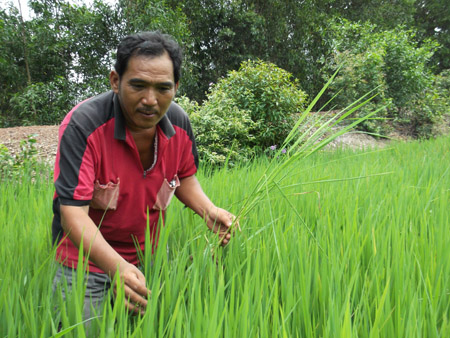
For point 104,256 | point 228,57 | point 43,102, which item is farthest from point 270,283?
point 228,57

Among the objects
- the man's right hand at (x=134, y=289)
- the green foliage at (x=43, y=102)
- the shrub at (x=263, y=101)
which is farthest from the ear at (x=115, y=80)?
the green foliage at (x=43, y=102)

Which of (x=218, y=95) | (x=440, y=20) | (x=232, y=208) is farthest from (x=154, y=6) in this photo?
(x=440, y=20)

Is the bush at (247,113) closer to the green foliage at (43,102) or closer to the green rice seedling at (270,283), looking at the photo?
the green rice seedling at (270,283)

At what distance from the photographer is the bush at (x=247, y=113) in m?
4.10

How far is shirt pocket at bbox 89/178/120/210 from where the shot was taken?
125cm

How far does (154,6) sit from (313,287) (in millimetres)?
7948

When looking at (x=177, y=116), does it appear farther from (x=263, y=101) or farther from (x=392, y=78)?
(x=392, y=78)

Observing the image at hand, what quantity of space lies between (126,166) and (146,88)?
12.8 inches

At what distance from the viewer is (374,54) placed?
6.57 m

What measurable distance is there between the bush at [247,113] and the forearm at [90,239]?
2907 millimetres

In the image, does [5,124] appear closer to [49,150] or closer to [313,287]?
[49,150]

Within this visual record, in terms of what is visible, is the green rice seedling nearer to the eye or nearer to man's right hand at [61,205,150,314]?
man's right hand at [61,205,150,314]

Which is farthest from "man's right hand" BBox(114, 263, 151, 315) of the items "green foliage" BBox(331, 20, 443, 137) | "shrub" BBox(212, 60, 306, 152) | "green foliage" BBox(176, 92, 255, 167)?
"green foliage" BBox(331, 20, 443, 137)

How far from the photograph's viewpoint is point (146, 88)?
114 cm
